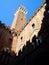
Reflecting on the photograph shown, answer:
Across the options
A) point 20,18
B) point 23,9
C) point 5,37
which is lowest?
point 5,37

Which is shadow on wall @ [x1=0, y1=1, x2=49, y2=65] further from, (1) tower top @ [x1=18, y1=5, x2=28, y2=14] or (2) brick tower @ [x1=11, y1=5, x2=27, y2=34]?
(1) tower top @ [x1=18, y1=5, x2=28, y2=14]

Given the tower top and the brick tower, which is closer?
the brick tower

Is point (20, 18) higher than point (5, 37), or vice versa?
point (20, 18)

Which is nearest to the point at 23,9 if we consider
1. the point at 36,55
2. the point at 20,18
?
the point at 20,18

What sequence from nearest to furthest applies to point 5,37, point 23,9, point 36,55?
point 36,55 → point 5,37 → point 23,9

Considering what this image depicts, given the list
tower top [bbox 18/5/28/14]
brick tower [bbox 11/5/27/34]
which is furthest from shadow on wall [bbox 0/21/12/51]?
tower top [bbox 18/5/28/14]

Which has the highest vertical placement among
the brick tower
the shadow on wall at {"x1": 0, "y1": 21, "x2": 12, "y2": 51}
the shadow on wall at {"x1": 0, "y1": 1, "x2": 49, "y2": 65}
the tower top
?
the tower top

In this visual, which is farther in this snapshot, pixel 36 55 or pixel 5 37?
pixel 5 37

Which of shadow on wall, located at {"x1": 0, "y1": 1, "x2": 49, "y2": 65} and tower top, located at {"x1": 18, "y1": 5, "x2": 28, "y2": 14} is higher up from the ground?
tower top, located at {"x1": 18, "y1": 5, "x2": 28, "y2": 14}

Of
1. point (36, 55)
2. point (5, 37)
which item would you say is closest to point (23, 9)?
point (5, 37)

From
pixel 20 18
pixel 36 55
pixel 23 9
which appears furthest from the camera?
pixel 23 9

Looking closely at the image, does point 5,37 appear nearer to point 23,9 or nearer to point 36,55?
point 36,55

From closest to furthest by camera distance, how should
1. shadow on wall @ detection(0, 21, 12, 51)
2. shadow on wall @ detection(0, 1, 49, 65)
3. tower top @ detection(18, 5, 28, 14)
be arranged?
shadow on wall @ detection(0, 1, 49, 65) < shadow on wall @ detection(0, 21, 12, 51) < tower top @ detection(18, 5, 28, 14)

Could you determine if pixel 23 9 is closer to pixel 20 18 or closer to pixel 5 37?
pixel 20 18
